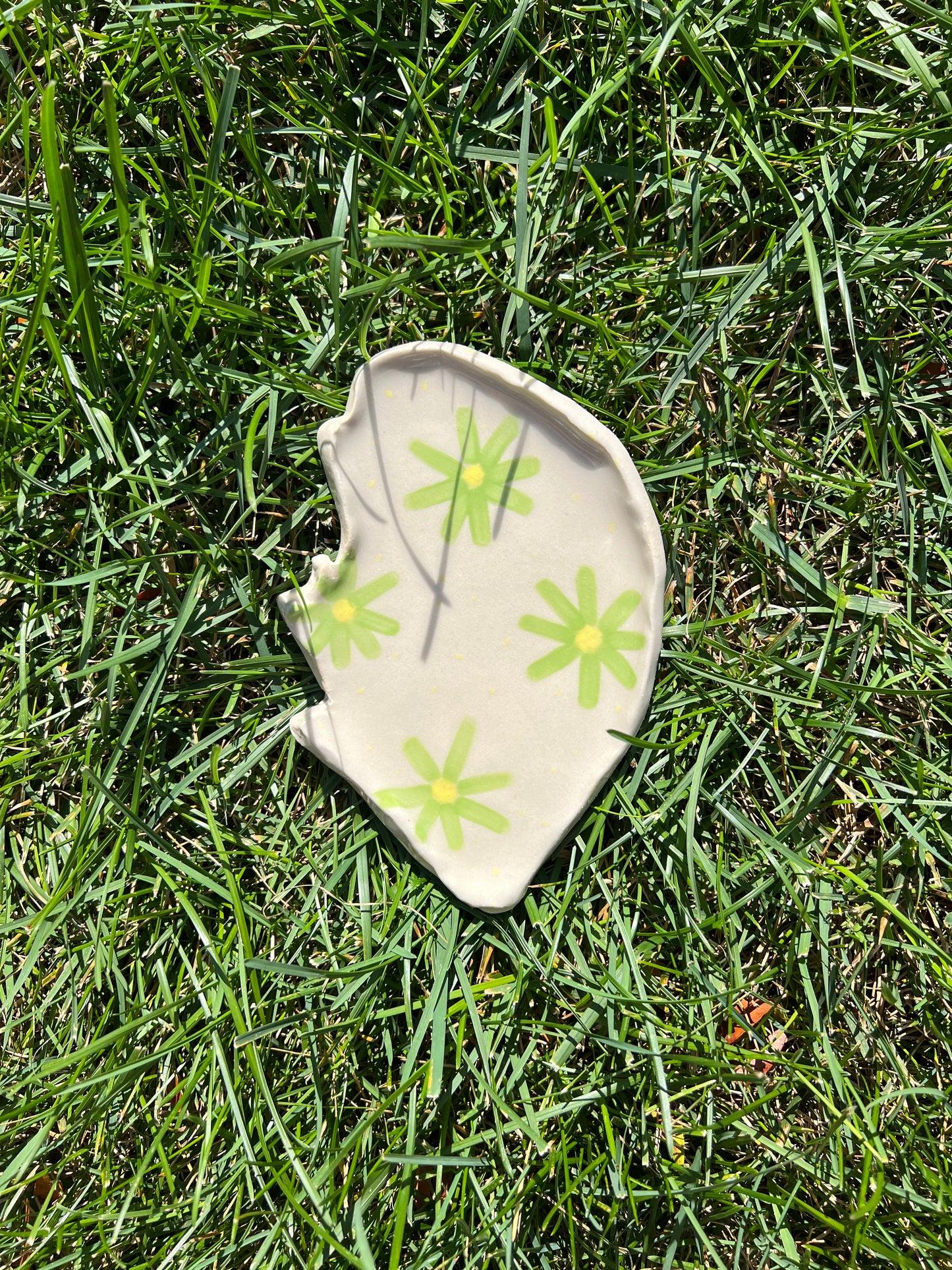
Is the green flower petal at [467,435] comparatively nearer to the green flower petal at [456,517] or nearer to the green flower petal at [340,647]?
the green flower petal at [456,517]

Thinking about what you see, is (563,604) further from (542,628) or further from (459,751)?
(459,751)

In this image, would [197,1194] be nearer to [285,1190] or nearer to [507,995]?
[285,1190]

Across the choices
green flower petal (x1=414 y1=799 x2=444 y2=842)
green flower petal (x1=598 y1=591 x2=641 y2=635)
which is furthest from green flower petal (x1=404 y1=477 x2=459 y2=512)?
green flower petal (x1=414 y1=799 x2=444 y2=842)

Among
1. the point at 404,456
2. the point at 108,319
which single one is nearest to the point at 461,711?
the point at 404,456

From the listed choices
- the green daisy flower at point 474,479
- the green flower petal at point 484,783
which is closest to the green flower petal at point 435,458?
the green daisy flower at point 474,479

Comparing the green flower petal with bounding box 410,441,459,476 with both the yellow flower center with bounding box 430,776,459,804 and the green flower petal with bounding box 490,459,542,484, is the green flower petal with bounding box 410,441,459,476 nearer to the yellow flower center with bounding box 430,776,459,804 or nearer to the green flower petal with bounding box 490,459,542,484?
the green flower petal with bounding box 490,459,542,484

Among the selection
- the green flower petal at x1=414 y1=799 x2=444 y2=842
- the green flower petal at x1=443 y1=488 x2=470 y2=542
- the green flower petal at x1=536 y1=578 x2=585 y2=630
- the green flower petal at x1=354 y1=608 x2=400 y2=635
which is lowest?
the green flower petal at x1=414 y1=799 x2=444 y2=842

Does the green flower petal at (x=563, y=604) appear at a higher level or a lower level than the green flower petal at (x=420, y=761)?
higher

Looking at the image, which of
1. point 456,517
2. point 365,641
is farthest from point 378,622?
point 456,517
